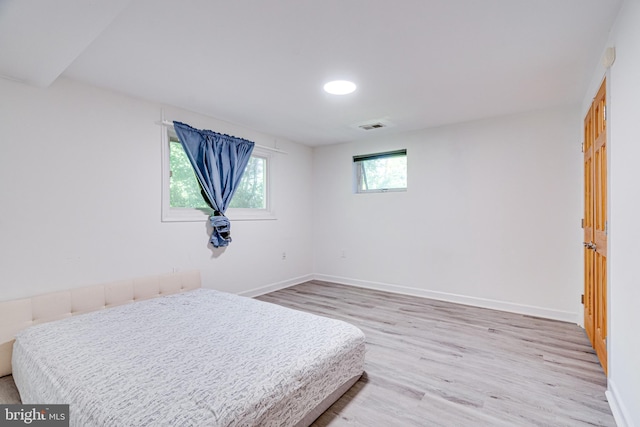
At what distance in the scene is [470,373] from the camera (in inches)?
85.4

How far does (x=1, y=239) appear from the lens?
220 cm

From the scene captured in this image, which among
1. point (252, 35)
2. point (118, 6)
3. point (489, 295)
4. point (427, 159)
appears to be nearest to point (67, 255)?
point (118, 6)

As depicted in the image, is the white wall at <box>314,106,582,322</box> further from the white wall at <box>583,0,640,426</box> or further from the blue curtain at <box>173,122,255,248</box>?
the blue curtain at <box>173,122,255,248</box>

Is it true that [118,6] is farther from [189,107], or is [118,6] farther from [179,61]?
[189,107]

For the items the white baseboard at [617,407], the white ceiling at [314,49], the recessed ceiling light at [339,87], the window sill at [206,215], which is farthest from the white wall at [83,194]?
the white baseboard at [617,407]

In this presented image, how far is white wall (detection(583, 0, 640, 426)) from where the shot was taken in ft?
4.60

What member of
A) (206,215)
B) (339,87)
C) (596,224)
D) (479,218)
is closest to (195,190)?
(206,215)

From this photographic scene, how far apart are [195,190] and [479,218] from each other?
343 centimetres

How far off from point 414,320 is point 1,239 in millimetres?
3616

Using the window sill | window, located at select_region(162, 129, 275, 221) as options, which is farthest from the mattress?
window, located at select_region(162, 129, 275, 221)

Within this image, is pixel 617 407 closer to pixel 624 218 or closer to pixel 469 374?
pixel 469 374

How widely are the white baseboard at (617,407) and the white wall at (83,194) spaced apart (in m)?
3.52

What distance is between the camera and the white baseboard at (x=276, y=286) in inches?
161

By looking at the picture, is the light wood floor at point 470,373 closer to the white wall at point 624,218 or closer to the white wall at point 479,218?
the white wall at point 624,218
